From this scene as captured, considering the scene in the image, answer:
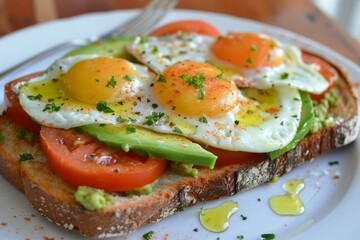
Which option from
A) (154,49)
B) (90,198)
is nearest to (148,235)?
(90,198)

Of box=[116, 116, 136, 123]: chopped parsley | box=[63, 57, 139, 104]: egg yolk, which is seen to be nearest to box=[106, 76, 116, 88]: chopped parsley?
box=[63, 57, 139, 104]: egg yolk

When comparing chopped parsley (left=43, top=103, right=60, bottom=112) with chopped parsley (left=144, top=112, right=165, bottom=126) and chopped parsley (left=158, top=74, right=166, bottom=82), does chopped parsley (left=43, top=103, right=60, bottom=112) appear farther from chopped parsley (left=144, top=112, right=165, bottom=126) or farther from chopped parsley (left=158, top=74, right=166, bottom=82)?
chopped parsley (left=158, top=74, right=166, bottom=82)

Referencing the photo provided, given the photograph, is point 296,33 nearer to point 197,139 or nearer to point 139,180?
point 197,139

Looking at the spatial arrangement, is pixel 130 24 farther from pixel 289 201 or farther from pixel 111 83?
pixel 289 201

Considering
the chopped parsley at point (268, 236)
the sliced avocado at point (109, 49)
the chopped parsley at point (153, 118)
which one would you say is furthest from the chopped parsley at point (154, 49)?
the chopped parsley at point (268, 236)

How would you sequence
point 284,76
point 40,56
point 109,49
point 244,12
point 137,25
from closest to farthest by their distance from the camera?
point 284,76
point 109,49
point 40,56
point 137,25
point 244,12

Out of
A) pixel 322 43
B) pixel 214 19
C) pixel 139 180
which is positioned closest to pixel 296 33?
pixel 322 43

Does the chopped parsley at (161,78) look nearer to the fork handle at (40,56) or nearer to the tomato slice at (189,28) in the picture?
the tomato slice at (189,28)
